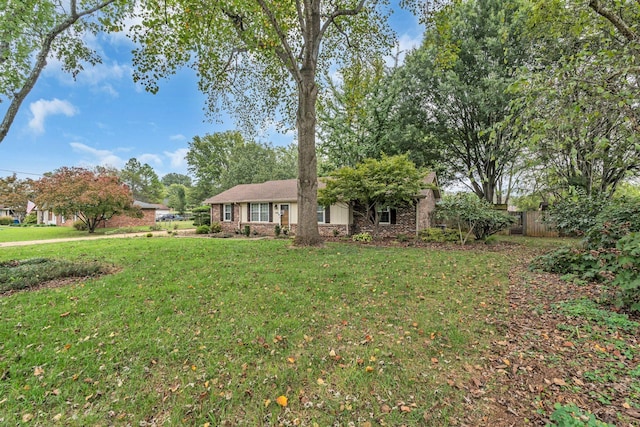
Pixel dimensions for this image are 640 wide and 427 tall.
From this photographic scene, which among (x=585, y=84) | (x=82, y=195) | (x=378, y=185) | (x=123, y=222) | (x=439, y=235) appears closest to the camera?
(x=585, y=84)

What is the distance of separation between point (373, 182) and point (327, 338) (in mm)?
9534

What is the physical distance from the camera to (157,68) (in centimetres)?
829

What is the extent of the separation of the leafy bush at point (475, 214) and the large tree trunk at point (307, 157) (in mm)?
6219

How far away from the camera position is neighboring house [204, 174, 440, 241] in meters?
14.6

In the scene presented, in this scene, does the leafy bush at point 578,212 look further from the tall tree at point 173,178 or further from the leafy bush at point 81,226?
the tall tree at point 173,178

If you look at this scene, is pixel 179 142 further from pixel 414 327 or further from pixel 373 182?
pixel 414 327

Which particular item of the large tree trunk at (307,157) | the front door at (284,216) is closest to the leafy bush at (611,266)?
the large tree trunk at (307,157)

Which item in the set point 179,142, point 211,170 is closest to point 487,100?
point 211,170

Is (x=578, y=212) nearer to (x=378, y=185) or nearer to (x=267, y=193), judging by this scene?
(x=378, y=185)

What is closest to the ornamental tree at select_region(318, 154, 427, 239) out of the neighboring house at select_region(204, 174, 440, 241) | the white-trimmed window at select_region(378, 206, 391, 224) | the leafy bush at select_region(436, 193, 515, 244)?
the white-trimmed window at select_region(378, 206, 391, 224)

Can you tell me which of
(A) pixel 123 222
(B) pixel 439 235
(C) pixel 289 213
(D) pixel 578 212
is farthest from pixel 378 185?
(A) pixel 123 222

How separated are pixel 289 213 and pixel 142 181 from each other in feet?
153

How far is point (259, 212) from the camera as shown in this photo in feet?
59.2

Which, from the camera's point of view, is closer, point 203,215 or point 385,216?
point 385,216
